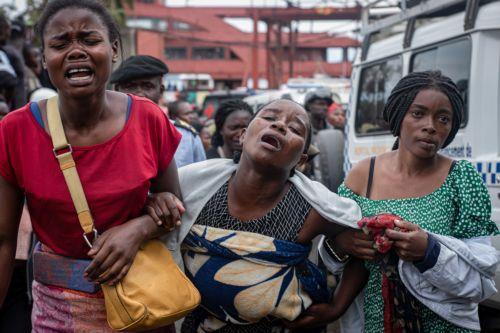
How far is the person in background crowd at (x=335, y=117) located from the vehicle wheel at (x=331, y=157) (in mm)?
1848

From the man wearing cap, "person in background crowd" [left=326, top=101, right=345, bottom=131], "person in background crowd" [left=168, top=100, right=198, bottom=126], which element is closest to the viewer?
the man wearing cap

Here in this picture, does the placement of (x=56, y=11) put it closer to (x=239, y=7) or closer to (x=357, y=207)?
(x=357, y=207)

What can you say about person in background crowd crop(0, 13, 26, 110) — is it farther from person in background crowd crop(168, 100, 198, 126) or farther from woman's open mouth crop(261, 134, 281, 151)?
woman's open mouth crop(261, 134, 281, 151)

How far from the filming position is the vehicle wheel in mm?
6621

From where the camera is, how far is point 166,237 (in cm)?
232

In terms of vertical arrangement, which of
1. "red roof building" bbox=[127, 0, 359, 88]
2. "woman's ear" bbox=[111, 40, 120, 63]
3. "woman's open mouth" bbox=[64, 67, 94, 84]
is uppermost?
"red roof building" bbox=[127, 0, 359, 88]

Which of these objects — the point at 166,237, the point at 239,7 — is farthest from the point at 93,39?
the point at 239,7

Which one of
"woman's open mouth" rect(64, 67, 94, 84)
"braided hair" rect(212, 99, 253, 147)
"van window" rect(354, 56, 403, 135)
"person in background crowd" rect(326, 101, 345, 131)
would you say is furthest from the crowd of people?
"person in background crowd" rect(326, 101, 345, 131)

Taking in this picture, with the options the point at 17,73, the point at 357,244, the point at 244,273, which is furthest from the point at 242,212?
the point at 17,73

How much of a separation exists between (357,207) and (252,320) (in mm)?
566

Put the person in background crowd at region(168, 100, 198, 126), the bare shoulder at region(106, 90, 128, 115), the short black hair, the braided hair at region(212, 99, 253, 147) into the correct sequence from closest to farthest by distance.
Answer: the short black hair → the bare shoulder at region(106, 90, 128, 115) → the braided hair at region(212, 99, 253, 147) → the person in background crowd at region(168, 100, 198, 126)

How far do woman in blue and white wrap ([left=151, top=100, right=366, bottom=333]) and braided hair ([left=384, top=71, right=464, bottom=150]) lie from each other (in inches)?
17.7

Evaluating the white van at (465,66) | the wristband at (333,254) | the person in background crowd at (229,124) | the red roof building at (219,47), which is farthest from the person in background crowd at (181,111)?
the red roof building at (219,47)

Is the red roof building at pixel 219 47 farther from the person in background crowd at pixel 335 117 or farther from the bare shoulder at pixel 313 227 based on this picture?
the bare shoulder at pixel 313 227
